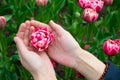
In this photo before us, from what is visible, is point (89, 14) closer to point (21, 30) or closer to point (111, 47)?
point (111, 47)

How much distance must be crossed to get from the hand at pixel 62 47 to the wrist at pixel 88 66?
2 cm

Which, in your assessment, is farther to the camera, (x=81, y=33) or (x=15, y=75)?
(x=81, y=33)

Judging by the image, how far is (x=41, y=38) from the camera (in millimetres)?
1818

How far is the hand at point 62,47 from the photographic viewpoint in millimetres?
1847

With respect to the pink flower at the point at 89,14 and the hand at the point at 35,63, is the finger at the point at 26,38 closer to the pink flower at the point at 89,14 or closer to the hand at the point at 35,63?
the hand at the point at 35,63

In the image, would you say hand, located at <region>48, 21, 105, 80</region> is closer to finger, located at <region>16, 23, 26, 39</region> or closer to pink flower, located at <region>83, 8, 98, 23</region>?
finger, located at <region>16, 23, 26, 39</region>

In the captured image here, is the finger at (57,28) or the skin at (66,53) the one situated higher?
the finger at (57,28)

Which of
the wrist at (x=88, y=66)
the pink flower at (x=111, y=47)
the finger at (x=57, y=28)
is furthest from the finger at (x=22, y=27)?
the pink flower at (x=111, y=47)

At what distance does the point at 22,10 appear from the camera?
254cm

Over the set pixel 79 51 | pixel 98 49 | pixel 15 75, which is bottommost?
pixel 15 75

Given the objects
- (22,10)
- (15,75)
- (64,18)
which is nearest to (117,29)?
(64,18)

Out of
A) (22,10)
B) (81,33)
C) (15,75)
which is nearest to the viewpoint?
(15,75)

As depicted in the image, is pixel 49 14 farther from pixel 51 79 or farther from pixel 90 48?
pixel 51 79

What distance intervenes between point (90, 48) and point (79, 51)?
33 centimetres
